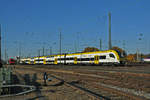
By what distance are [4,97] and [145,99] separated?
641cm

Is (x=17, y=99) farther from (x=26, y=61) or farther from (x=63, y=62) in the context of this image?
(x=26, y=61)

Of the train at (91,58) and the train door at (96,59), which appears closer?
the train at (91,58)

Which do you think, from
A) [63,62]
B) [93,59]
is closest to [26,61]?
[63,62]

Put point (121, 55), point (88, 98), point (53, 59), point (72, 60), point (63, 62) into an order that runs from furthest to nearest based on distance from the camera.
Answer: point (53, 59) → point (63, 62) → point (72, 60) → point (121, 55) → point (88, 98)

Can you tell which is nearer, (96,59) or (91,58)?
(96,59)

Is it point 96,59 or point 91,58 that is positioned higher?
point 91,58

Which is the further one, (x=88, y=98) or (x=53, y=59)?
(x=53, y=59)

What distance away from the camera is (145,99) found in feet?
27.5

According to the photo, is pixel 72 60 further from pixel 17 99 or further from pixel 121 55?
pixel 17 99

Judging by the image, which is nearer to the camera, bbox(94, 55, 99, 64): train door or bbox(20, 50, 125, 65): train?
bbox(20, 50, 125, 65): train

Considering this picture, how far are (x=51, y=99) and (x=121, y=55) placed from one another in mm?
35308

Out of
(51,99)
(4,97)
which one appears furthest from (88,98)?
(4,97)

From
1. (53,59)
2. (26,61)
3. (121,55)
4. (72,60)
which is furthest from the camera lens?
(26,61)

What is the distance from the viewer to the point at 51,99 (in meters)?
9.17
